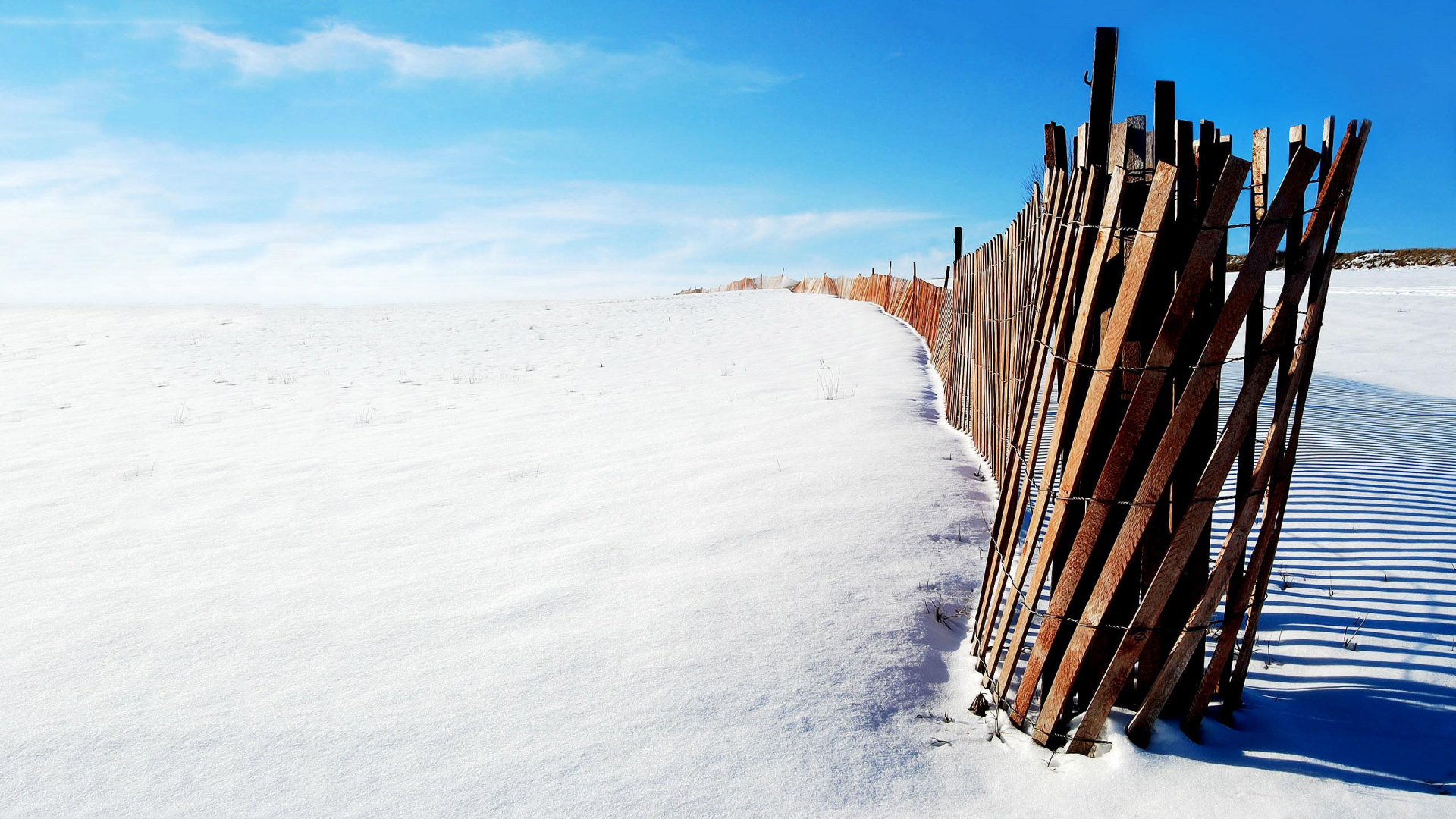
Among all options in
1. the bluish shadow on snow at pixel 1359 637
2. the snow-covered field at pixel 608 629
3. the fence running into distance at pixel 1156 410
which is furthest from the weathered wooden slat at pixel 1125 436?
the bluish shadow on snow at pixel 1359 637

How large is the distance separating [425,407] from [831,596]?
18.5ft

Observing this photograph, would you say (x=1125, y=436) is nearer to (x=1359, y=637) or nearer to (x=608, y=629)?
(x=1359, y=637)

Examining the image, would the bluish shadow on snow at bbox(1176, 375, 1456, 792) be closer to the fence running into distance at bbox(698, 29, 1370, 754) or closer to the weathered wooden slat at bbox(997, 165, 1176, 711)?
the fence running into distance at bbox(698, 29, 1370, 754)

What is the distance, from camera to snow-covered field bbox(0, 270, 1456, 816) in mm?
1989

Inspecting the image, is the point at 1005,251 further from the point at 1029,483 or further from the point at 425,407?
the point at 425,407

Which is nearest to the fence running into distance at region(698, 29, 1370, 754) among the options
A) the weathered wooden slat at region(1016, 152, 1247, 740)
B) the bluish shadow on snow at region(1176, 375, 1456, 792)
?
the weathered wooden slat at region(1016, 152, 1247, 740)

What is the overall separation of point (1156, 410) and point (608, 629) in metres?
1.74

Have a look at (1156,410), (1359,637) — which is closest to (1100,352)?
(1156,410)

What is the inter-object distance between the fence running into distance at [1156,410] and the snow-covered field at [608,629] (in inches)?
8.3

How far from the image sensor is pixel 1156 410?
196cm

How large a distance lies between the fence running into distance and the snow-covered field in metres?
0.21

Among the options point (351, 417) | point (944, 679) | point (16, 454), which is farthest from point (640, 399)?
point (944, 679)

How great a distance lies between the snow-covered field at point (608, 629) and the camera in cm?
199

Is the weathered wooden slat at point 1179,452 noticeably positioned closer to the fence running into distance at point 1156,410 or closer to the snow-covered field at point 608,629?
the fence running into distance at point 1156,410
